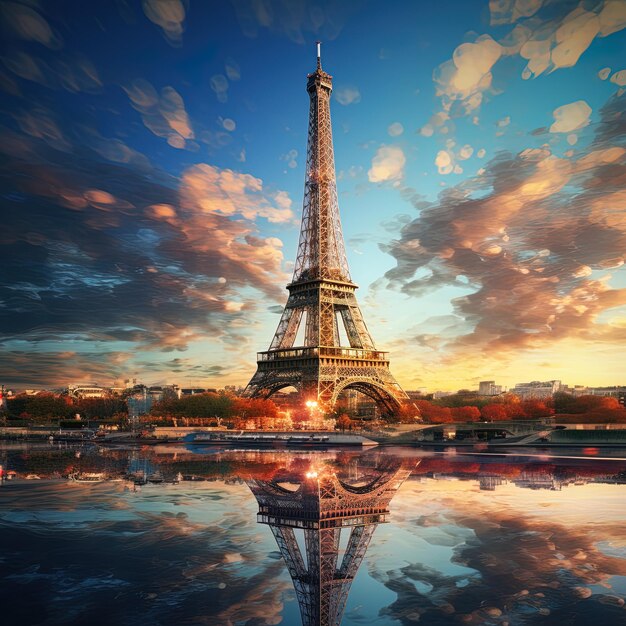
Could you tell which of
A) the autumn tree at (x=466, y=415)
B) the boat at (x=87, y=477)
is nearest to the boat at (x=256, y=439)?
the boat at (x=87, y=477)

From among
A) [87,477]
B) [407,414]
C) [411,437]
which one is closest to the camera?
[87,477]

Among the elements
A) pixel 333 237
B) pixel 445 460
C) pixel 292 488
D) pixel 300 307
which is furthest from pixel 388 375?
pixel 292 488

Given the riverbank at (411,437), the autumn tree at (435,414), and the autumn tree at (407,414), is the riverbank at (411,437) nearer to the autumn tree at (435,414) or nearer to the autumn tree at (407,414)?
the autumn tree at (407,414)

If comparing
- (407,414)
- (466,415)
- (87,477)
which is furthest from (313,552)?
(466,415)

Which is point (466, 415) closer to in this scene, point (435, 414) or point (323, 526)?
point (435, 414)

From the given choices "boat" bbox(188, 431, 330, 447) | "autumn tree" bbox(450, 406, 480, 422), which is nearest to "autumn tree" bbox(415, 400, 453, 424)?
"autumn tree" bbox(450, 406, 480, 422)

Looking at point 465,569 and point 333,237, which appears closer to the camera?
point 465,569

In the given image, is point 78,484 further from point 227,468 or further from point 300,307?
point 300,307
